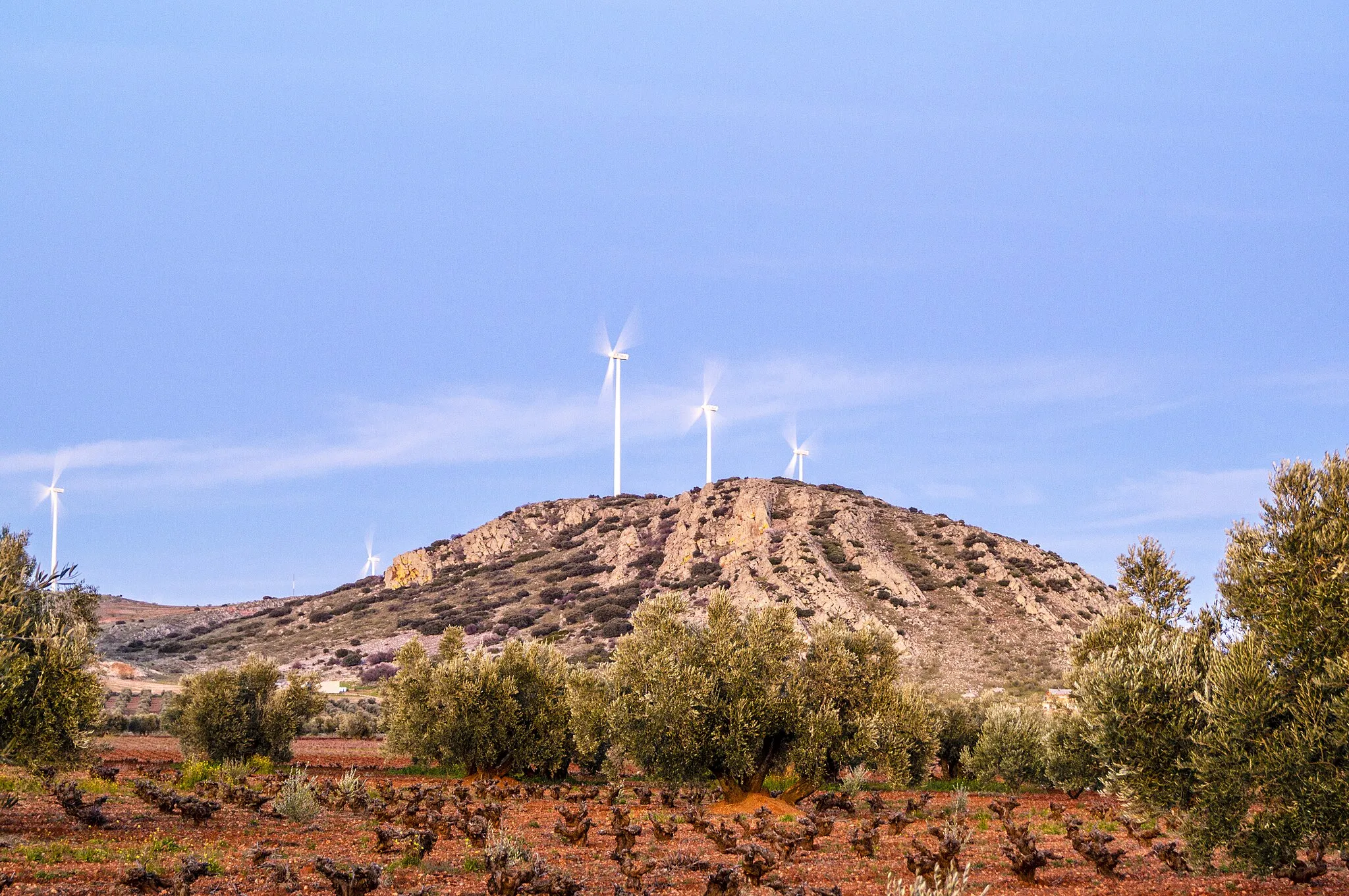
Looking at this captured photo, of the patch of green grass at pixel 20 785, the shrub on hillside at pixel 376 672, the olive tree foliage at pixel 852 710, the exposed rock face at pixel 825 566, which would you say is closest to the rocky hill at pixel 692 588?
the exposed rock face at pixel 825 566

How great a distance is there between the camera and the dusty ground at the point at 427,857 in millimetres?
19844

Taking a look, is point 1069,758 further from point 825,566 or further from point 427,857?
point 825,566

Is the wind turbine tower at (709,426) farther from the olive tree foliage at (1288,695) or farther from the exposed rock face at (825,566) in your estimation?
the olive tree foliage at (1288,695)

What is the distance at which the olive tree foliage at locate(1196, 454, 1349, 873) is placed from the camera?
16859 mm

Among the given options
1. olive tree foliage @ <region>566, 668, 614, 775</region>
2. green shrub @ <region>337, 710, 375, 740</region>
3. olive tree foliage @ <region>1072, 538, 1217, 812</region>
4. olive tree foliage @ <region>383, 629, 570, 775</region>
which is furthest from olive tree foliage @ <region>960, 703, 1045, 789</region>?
green shrub @ <region>337, 710, 375, 740</region>

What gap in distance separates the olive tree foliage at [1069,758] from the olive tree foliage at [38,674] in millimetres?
32092

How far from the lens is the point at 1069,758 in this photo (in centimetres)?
4091

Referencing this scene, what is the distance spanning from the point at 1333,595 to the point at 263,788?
105ft

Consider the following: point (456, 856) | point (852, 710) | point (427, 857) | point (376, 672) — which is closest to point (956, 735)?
point (852, 710)

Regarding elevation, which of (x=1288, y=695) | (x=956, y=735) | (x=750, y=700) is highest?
(x=1288, y=695)

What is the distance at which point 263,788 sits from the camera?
35000 millimetres

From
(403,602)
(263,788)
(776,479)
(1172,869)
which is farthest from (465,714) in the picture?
(776,479)

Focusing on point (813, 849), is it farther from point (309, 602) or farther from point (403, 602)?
point (309, 602)

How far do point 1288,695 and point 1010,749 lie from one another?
95.3 feet
